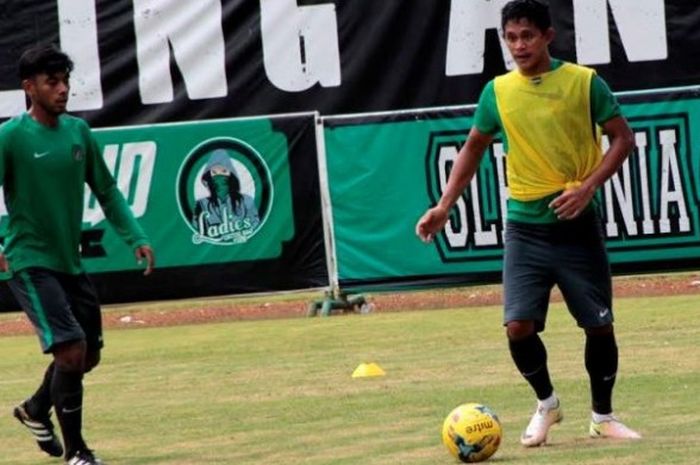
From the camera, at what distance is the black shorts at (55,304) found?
9.70 meters

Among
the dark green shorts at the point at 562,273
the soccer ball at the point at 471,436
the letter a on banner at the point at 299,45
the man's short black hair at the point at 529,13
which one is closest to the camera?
the soccer ball at the point at 471,436

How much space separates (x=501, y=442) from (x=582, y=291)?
895 mm

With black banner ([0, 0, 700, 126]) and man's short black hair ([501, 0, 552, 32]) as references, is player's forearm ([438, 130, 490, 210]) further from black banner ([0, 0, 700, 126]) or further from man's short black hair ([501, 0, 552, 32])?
black banner ([0, 0, 700, 126])

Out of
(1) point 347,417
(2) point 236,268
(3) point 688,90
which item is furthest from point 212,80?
(1) point 347,417

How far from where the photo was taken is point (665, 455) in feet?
29.3

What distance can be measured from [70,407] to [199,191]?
11.5m

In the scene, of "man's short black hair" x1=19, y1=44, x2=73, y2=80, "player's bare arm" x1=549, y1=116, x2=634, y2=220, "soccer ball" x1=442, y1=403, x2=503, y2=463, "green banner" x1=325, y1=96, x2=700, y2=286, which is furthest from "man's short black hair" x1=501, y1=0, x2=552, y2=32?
"green banner" x1=325, y1=96, x2=700, y2=286

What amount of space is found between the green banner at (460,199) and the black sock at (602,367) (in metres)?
10.9

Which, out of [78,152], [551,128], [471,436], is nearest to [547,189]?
[551,128]

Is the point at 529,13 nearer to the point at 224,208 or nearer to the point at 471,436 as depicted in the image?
the point at 471,436

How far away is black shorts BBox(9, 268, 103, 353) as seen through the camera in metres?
9.70

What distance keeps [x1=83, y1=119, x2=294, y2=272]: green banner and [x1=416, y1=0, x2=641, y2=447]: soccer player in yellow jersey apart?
448 inches

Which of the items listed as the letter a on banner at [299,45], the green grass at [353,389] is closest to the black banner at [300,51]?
the letter a on banner at [299,45]

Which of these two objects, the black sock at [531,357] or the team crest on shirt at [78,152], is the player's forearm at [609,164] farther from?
the team crest on shirt at [78,152]
